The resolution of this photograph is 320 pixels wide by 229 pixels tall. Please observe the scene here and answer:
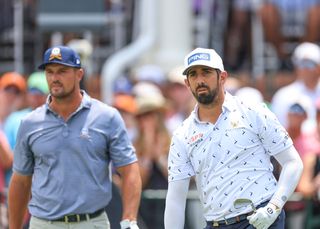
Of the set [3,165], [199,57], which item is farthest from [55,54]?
[3,165]

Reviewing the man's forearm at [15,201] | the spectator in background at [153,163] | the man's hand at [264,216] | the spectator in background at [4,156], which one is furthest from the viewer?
the spectator in background at [153,163]

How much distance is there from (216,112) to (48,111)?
1.64m

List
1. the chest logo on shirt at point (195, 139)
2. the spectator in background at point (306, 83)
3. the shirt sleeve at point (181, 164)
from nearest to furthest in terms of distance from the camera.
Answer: the chest logo on shirt at point (195, 139) < the shirt sleeve at point (181, 164) < the spectator in background at point (306, 83)

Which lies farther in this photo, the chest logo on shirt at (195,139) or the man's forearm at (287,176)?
the chest logo on shirt at (195,139)

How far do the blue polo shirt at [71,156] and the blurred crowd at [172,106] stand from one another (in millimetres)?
1813

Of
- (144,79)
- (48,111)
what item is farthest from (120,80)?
(48,111)

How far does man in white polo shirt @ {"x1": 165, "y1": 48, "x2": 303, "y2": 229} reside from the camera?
9055 millimetres

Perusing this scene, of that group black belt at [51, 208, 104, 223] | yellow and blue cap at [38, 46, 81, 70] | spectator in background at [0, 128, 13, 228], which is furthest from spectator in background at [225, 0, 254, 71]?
black belt at [51, 208, 104, 223]

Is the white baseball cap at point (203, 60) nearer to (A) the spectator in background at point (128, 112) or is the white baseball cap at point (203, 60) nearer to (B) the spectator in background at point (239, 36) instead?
(A) the spectator in background at point (128, 112)

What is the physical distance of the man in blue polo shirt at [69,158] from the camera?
999 centimetres

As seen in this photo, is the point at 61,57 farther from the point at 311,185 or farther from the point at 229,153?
the point at 311,185

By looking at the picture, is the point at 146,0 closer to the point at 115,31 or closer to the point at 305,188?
the point at 115,31

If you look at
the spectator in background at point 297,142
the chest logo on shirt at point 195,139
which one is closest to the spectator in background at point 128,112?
the spectator in background at point 297,142

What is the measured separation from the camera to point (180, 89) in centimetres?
1475
